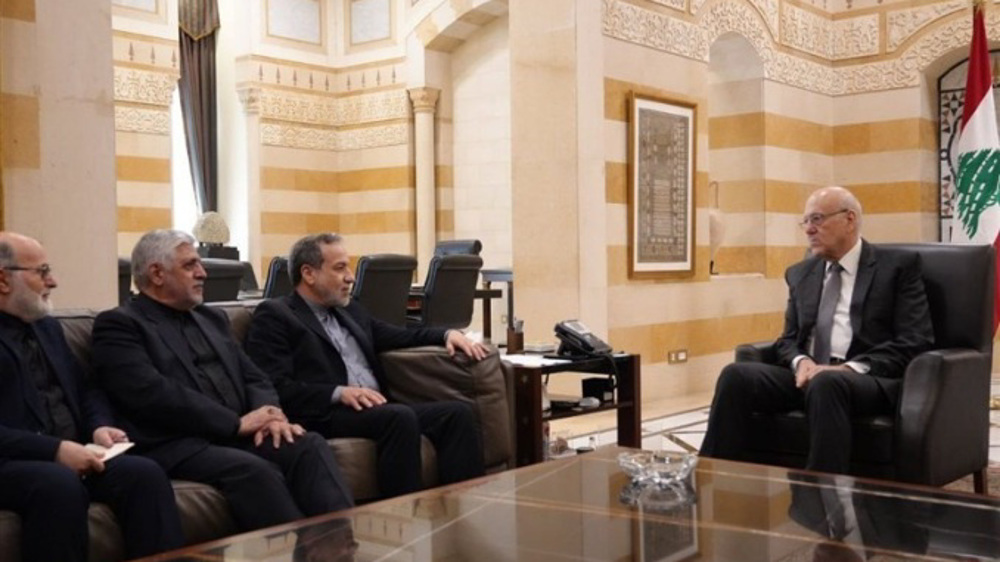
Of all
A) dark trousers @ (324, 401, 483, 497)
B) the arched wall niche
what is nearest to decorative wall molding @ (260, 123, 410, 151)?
the arched wall niche

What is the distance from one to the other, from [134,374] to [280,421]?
50 centimetres

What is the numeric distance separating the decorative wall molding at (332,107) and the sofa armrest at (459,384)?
7.88 meters

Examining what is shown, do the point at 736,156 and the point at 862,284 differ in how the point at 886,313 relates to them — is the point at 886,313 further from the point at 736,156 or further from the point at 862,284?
the point at 736,156

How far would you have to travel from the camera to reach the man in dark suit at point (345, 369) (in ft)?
12.8

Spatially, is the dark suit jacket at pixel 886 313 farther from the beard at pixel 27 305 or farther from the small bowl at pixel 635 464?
the beard at pixel 27 305

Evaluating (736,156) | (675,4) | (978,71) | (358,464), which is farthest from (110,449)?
(736,156)

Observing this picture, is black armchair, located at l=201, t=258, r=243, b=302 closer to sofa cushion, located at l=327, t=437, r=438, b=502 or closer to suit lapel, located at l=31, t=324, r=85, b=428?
sofa cushion, located at l=327, t=437, r=438, b=502

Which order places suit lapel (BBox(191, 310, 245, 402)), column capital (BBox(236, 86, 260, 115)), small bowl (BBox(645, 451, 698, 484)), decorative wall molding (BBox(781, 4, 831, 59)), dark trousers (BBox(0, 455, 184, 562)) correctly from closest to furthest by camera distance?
dark trousers (BBox(0, 455, 184, 562)) → small bowl (BBox(645, 451, 698, 484)) → suit lapel (BBox(191, 310, 245, 402)) → decorative wall molding (BBox(781, 4, 831, 59)) → column capital (BBox(236, 86, 260, 115))

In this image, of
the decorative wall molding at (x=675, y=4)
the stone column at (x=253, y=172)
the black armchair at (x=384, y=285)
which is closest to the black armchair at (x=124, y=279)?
the black armchair at (x=384, y=285)

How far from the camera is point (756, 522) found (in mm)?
2752

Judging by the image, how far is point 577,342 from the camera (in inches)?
200

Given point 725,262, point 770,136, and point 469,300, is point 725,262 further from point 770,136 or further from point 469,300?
point 469,300

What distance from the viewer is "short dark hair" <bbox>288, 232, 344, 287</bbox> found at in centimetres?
426

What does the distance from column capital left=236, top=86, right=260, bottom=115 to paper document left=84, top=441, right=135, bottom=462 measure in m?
9.04
